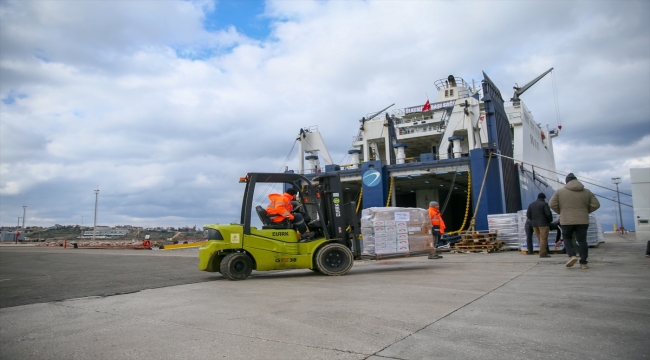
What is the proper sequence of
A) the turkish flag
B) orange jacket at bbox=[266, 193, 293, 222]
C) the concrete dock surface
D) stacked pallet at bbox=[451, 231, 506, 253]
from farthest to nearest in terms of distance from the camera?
the turkish flag, stacked pallet at bbox=[451, 231, 506, 253], orange jacket at bbox=[266, 193, 293, 222], the concrete dock surface

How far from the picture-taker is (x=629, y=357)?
244 centimetres

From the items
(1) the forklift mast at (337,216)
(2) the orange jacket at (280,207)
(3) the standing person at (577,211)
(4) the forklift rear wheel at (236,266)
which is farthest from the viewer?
(1) the forklift mast at (337,216)

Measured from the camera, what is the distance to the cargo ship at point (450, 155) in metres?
21.1

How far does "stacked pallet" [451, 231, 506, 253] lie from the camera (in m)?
12.7

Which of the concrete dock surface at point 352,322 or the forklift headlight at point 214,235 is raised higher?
the forklift headlight at point 214,235

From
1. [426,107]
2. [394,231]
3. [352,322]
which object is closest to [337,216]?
[394,231]

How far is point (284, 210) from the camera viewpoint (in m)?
7.34

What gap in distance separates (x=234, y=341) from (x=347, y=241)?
507 centimetres

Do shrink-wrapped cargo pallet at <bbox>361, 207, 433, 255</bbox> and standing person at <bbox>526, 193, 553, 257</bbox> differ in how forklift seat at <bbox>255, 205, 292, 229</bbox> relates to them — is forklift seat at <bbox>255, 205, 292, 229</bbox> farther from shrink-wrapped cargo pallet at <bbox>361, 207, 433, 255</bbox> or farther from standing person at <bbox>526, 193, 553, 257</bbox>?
standing person at <bbox>526, 193, 553, 257</bbox>

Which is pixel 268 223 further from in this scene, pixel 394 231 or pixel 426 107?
pixel 426 107

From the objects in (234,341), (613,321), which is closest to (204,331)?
(234,341)

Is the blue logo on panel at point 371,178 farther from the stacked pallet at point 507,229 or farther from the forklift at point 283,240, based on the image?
the forklift at point 283,240

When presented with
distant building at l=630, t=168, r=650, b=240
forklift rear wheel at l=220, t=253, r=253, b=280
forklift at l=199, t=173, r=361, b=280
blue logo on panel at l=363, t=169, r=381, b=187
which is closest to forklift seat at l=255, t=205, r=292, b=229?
forklift at l=199, t=173, r=361, b=280

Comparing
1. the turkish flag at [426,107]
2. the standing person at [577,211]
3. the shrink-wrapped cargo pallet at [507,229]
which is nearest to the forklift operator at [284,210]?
the standing person at [577,211]
